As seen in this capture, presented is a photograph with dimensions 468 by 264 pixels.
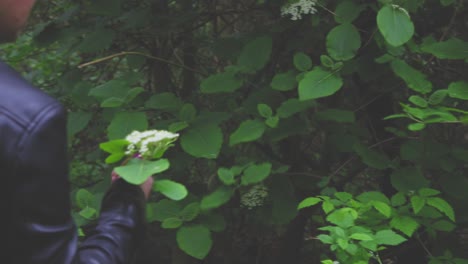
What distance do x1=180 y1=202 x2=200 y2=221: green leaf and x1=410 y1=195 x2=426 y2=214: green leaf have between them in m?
1.03

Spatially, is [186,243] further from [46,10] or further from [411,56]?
[46,10]

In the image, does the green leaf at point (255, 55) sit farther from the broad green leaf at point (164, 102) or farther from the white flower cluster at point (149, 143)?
the white flower cluster at point (149, 143)

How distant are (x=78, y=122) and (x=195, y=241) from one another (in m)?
0.88

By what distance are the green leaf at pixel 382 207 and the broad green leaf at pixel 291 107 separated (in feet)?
1.87

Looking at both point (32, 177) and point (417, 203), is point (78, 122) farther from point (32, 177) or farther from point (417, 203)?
point (32, 177)

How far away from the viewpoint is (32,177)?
1463 millimetres

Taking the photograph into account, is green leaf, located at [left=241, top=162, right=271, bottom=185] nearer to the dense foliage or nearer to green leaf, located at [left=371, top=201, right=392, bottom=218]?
the dense foliage

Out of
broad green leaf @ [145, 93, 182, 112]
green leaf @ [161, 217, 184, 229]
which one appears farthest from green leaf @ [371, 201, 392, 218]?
broad green leaf @ [145, 93, 182, 112]

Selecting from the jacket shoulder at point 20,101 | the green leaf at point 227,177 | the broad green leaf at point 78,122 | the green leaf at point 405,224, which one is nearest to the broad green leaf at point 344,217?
the green leaf at point 405,224

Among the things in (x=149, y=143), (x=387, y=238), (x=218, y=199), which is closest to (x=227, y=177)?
(x=218, y=199)

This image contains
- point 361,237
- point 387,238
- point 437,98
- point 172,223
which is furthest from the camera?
point 172,223

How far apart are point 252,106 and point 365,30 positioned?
0.72 m

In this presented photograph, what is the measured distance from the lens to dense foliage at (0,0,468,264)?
10.4 ft

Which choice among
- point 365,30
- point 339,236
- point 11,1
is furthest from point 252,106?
point 11,1
